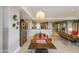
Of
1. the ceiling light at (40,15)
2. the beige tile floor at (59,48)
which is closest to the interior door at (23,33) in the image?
the beige tile floor at (59,48)

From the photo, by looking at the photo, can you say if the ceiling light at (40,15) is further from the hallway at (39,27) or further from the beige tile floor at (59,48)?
the beige tile floor at (59,48)

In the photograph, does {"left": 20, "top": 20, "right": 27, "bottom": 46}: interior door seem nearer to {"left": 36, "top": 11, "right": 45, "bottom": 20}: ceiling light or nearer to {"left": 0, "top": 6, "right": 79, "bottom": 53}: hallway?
{"left": 0, "top": 6, "right": 79, "bottom": 53}: hallway

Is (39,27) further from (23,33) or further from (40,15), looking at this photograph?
(23,33)

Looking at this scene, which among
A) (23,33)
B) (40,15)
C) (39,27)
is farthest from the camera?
(23,33)

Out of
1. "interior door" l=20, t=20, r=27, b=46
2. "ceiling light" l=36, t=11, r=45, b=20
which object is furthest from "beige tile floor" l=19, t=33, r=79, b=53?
"ceiling light" l=36, t=11, r=45, b=20

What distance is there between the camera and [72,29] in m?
5.95

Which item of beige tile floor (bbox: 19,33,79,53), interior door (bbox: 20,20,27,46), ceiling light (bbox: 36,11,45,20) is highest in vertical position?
ceiling light (bbox: 36,11,45,20)

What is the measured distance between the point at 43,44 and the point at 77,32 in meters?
2.56

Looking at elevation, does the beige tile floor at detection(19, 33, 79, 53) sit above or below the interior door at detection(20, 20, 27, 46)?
below

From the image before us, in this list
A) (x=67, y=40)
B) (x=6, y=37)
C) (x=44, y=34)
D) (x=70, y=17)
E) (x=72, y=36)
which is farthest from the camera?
(x=67, y=40)

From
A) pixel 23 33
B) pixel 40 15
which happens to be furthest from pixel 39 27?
pixel 23 33

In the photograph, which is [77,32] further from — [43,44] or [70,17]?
[43,44]
